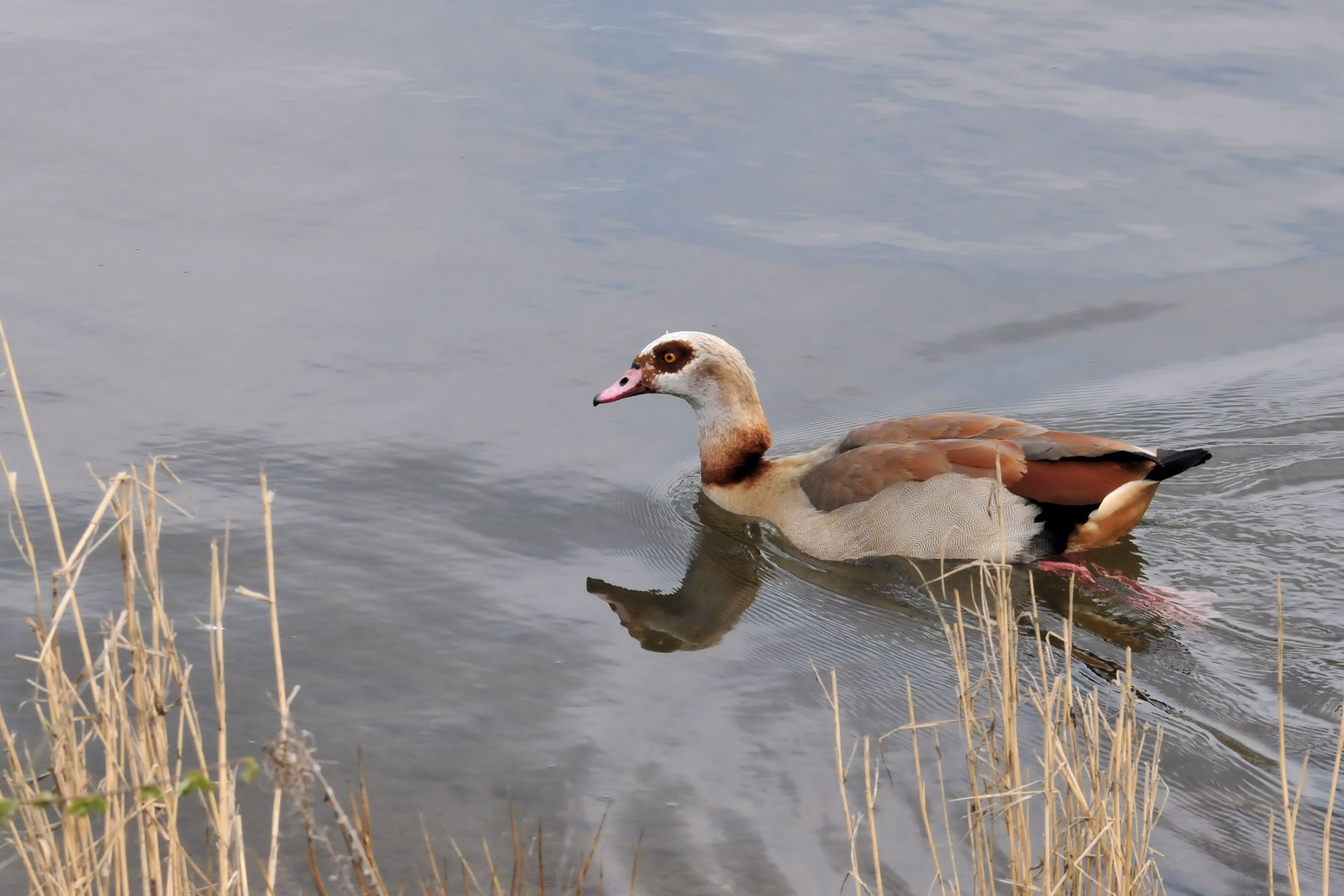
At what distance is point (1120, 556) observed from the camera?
22.6ft

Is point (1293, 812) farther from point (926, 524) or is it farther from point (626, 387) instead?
point (626, 387)

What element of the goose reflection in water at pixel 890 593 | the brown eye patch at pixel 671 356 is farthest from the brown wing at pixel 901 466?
the brown eye patch at pixel 671 356

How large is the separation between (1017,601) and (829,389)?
7.28 feet

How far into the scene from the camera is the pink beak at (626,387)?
7.64 meters

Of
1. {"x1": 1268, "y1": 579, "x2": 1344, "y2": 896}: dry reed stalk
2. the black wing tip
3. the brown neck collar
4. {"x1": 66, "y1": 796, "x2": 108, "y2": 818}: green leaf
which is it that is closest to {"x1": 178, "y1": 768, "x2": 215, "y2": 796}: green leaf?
{"x1": 66, "y1": 796, "x2": 108, "y2": 818}: green leaf

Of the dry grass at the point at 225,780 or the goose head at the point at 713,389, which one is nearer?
the dry grass at the point at 225,780

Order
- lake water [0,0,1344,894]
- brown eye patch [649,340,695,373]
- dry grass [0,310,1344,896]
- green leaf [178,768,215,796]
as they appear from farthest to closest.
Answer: brown eye patch [649,340,695,373]
lake water [0,0,1344,894]
dry grass [0,310,1344,896]
green leaf [178,768,215,796]

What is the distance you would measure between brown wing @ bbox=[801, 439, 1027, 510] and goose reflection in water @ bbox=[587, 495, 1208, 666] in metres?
0.34

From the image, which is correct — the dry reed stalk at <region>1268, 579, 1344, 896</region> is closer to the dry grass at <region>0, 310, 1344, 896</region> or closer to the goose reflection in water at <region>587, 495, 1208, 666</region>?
the dry grass at <region>0, 310, 1344, 896</region>

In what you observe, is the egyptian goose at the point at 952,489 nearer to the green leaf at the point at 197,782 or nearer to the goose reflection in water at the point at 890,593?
the goose reflection in water at the point at 890,593

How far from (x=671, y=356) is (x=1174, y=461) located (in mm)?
2581

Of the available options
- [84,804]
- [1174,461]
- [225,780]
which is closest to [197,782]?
[84,804]

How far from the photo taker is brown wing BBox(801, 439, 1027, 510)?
22.2 feet

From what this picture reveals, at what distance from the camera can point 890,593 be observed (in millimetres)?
6621
